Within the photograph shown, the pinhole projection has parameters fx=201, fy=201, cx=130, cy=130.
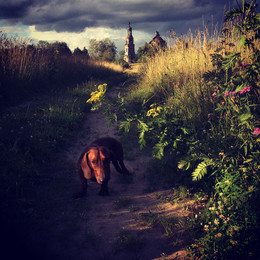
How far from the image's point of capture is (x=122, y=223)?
2.73m

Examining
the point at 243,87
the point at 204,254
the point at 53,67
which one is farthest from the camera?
the point at 53,67

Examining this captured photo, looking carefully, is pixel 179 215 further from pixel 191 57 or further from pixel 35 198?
pixel 191 57

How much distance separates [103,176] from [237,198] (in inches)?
70.7

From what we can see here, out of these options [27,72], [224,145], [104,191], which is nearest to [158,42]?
[27,72]

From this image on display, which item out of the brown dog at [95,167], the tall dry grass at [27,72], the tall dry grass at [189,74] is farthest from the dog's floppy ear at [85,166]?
the tall dry grass at [27,72]

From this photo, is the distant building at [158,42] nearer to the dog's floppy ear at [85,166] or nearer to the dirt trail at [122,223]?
the dirt trail at [122,223]

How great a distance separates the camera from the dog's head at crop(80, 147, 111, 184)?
305 cm

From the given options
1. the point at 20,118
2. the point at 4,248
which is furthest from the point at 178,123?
the point at 20,118

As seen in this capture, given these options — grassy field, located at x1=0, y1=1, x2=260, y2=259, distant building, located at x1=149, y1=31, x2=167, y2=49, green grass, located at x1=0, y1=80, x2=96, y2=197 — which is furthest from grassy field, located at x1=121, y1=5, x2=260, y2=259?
distant building, located at x1=149, y1=31, x2=167, y2=49

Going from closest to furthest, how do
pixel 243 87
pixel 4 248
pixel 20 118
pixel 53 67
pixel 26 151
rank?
pixel 4 248, pixel 243 87, pixel 26 151, pixel 20 118, pixel 53 67

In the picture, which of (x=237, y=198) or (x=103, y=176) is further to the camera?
(x=103, y=176)

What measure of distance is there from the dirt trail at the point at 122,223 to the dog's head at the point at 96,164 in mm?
429

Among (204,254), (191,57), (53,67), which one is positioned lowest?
(204,254)

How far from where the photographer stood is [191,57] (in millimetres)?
5574
